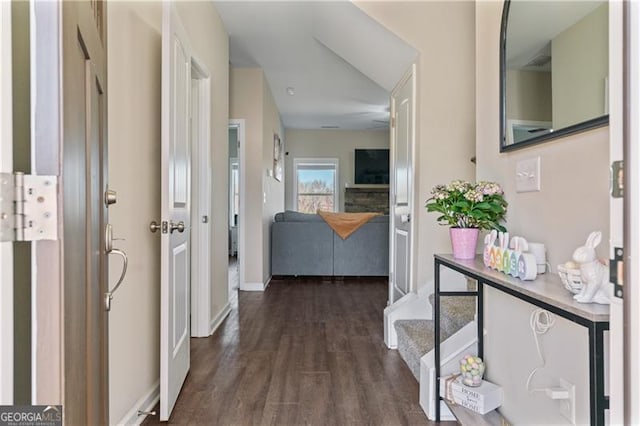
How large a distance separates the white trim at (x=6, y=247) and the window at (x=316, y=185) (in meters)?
8.22

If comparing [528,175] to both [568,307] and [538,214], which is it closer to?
[538,214]

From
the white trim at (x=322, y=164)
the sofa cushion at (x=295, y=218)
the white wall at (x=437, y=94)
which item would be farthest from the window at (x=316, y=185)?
the white wall at (x=437, y=94)

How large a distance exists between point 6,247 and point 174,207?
149cm

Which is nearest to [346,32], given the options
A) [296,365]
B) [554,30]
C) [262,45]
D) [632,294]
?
[262,45]

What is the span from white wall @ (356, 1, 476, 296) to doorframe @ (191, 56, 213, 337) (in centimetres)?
134

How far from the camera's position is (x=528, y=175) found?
4.60ft

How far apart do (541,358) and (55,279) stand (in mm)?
1410

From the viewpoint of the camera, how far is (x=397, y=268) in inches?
133

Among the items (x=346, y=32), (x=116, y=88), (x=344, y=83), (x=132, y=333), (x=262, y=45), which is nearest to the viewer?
(x=116, y=88)

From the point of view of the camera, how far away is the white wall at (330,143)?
867 cm

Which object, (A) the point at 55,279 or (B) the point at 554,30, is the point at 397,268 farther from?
(A) the point at 55,279

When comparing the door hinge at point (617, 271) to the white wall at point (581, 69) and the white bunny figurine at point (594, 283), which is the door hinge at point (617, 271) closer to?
the white bunny figurine at point (594, 283)

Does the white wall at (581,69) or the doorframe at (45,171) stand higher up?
the white wall at (581,69)

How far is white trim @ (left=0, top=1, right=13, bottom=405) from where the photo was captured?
0.53 m
